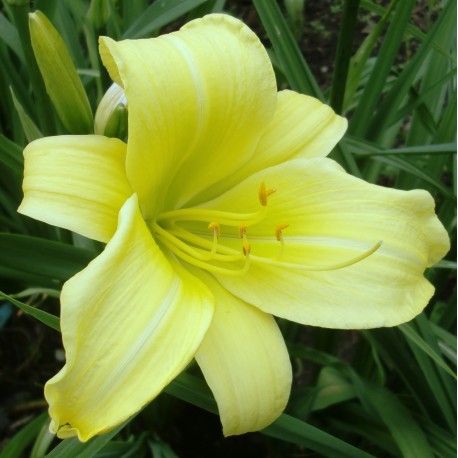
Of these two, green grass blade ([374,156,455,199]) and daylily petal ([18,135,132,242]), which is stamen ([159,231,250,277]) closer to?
daylily petal ([18,135,132,242])

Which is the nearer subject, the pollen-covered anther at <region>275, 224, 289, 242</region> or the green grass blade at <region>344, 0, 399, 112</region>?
the pollen-covered anther at <region>275, 224, 289, 242</region>

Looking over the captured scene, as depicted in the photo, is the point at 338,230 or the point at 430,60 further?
the point at 430,60

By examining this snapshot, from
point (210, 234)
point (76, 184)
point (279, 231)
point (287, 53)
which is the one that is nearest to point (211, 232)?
point (210, 234)

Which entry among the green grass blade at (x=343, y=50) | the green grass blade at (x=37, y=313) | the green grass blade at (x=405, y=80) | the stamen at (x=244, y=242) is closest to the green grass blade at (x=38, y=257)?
the green grass blade at (x=37, y=313)

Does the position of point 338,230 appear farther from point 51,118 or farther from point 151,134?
point 51,118

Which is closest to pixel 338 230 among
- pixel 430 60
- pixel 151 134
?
pixel 151 134

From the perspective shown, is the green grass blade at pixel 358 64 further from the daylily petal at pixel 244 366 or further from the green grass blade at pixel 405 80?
the daylily petal at pixel 244 366

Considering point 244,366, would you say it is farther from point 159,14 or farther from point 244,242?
point 159,14

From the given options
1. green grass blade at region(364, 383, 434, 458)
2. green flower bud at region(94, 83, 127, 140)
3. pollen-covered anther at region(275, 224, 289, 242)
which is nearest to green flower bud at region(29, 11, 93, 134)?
green flower bud at region(94, 83, 127, 140)
